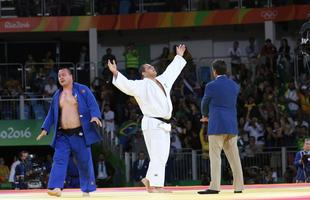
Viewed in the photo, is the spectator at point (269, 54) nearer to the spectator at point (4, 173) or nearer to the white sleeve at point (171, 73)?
the spectator at point (4, 173)

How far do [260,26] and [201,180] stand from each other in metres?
9.48

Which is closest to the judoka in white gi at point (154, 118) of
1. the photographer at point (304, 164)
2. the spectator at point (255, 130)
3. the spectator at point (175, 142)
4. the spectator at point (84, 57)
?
the photographer at point (304, 164)

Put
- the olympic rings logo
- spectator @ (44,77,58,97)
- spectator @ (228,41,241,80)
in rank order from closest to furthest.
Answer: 1. spectator @ (44,77,58,97)
2. spectator @ (228,41,241,80)
3. the olympic rings logo

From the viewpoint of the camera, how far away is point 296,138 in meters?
25.9

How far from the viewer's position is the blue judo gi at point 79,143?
14.4 m

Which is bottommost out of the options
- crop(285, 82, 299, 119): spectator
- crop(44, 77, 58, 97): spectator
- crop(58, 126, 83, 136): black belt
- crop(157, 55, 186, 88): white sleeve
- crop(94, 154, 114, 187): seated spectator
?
crop(94, 154, 114, 187): seated spectator

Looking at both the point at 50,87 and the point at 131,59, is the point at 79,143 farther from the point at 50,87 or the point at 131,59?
the point at 131,59

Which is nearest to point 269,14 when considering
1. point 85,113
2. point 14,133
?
point 14,133

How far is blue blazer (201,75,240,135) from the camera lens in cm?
1409

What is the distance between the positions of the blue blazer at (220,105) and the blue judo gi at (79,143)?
1635 millimetres

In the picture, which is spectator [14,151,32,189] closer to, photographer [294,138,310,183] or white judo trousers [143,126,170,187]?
photographer [294,138,310,183]

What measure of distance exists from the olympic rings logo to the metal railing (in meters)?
6.94

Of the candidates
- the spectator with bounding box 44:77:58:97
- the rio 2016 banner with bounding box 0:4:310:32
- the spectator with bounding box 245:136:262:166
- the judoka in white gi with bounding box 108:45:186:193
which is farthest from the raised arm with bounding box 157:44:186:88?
the rio 2016 banner with bounding box 0:4:310:32

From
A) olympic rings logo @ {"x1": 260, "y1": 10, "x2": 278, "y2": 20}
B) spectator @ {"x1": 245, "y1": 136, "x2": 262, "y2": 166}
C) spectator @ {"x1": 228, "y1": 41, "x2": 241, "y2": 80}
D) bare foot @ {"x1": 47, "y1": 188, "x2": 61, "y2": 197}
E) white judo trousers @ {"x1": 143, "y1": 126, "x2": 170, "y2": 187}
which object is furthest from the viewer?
olympic rings logo @ {"x1": 260, "y1": 10, "x2": 278, "y2": 20}
